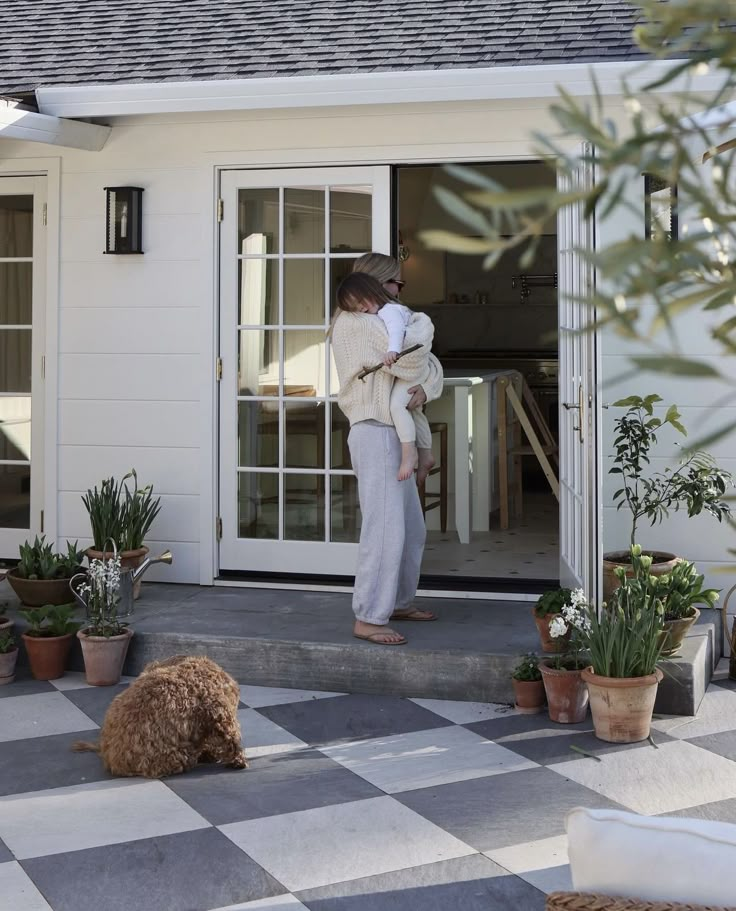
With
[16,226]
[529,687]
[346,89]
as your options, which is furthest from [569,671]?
[16,226]

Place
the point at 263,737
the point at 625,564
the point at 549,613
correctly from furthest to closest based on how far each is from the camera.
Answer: the point at 625,564
the point at 549,613
the point at 263,737

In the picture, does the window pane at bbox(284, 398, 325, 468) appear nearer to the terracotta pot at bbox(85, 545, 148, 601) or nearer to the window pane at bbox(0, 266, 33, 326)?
the terracotta pot at bbox(85, 545, 148, 601)

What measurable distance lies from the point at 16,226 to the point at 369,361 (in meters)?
2.68

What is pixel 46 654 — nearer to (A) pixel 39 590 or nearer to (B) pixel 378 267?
(A) pixel 39 590

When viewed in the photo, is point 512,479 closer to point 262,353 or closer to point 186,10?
point 262,353

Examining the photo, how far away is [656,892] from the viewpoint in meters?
1.81

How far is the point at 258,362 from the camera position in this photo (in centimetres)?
611

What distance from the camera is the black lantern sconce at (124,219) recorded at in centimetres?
609

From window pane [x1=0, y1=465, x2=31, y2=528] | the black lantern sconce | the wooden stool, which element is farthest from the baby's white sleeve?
the wooden stool

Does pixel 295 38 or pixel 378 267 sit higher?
pixel 295 38

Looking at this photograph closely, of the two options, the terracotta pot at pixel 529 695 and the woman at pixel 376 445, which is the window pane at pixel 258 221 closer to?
the woman at pixel 376 445

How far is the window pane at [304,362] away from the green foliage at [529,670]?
75.8 inches

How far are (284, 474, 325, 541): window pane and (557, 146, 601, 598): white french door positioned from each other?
4.07ft

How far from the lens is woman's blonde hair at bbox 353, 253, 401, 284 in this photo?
4992mm
